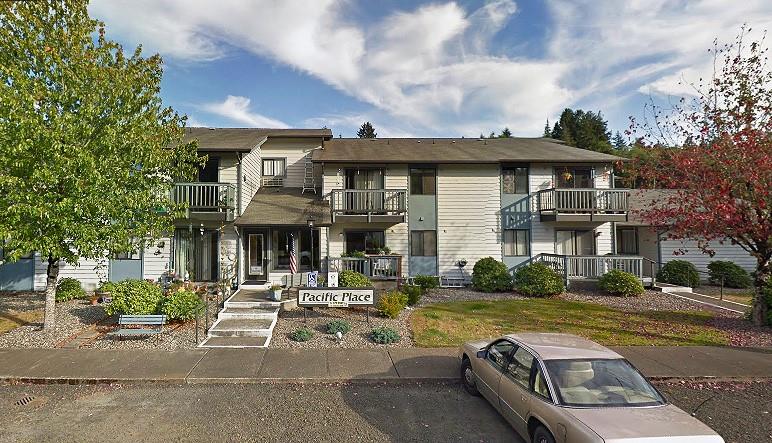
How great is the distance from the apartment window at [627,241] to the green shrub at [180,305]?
21.5 m

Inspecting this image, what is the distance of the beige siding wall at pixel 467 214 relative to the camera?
694 inches

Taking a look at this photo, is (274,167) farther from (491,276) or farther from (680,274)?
(680,274)

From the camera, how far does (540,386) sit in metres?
4.66

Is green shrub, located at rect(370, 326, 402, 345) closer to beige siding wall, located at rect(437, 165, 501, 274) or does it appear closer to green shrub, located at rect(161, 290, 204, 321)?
green shrub, located at rect(161, 290, 204, 321)

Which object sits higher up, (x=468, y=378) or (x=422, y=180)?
(x=422, y=180)

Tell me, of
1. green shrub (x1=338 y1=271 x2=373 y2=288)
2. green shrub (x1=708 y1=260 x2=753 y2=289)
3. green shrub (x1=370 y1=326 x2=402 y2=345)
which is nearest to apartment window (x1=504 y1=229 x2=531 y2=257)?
green shrub (x1=338 y1=271 x2=373 y2=288)

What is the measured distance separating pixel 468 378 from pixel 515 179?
13.3 m

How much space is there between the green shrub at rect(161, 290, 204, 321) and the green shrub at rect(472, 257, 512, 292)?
A: 36.7 ft

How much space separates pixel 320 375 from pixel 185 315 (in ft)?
18.3

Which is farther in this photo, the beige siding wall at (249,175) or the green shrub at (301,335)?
the beige siding wall at (249,175)

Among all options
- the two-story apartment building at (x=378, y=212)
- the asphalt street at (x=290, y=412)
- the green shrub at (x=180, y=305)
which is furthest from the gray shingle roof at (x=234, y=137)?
the asphalt street at (x=290, y=412)

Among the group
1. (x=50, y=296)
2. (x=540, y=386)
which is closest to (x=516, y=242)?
(x=540, y=386)

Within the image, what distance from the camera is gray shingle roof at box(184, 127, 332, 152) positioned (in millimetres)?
15348

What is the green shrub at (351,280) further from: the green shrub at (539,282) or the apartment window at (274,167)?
the apartment window at (274,167)
